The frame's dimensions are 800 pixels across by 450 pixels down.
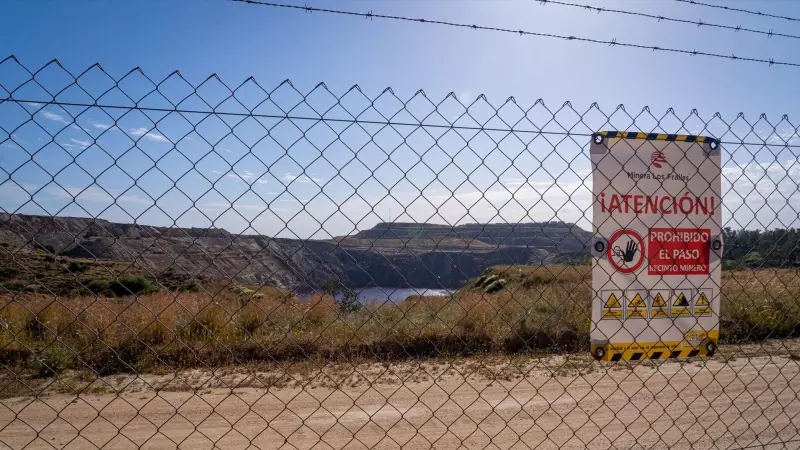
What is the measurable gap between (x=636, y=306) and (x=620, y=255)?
33 centimetres

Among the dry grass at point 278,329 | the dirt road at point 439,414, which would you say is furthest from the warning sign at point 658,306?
the dry grass at point 278,329

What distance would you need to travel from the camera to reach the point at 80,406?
6.07 metres

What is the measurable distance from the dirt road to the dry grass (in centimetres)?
81

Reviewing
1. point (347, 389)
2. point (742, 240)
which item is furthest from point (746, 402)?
point (347, 389)

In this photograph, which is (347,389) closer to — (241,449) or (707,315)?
(241,449)

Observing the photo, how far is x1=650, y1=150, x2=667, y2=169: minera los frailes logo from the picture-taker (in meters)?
3.37

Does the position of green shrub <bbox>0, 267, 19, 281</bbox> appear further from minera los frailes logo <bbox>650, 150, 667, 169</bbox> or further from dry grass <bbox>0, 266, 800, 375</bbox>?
minera los frailes logo <bbox>650, 150, 667, 169</bbox>

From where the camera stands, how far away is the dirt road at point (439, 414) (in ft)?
15.8

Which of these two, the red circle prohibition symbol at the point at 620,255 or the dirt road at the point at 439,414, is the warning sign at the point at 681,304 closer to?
the red circle prohibition symbol at the point at 620,255

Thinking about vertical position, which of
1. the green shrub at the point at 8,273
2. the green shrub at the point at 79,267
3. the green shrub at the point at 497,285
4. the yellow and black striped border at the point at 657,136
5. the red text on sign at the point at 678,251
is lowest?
the green shrub at the point at 497,285

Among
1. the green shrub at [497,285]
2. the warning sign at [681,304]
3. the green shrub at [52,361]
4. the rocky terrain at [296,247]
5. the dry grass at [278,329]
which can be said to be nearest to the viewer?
the rocky terrain at [296,247]

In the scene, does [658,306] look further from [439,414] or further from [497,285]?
[497,285]

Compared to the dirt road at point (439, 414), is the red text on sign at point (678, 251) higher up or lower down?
higher up

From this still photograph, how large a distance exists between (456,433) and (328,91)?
3.52m
